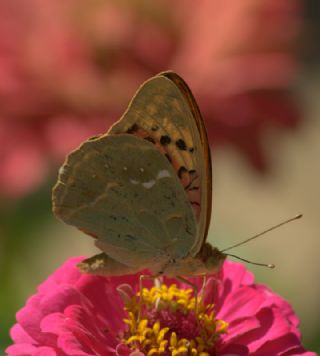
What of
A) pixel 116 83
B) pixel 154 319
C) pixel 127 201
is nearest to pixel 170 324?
pixel 154 319

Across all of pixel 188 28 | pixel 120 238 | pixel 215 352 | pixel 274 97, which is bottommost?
pixel 215 352

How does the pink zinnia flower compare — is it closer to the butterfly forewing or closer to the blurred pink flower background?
the butterfly forewing

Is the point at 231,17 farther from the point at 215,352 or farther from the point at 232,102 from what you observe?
the point at 215,352

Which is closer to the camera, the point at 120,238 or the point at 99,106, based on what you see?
the point at 120,238

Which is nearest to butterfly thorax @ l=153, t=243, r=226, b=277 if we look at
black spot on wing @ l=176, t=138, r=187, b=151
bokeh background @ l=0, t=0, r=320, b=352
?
black spot on wing @ l=176, t=138, r=187, b=151

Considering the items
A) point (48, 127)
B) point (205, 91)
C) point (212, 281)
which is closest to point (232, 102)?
point (205, 91)

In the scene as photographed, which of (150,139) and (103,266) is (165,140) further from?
(103,266)
